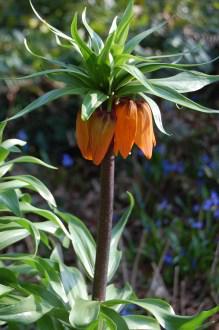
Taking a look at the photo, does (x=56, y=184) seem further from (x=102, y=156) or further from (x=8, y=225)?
(x=102, y=156)

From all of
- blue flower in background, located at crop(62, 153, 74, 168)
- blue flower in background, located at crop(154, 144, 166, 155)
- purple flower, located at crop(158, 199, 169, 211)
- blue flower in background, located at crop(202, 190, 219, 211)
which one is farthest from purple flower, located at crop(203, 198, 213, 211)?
blue flower in background, located at crop(62, 153, 74, 168)

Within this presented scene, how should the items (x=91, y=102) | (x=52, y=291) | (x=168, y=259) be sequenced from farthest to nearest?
(x=168, y=259), (x=52, y=291), (x=91, y=102)

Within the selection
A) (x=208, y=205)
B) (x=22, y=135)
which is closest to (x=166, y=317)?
(x=208, y=205)

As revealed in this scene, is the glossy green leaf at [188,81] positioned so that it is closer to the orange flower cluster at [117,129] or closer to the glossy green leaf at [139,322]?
the orange flower cluster at [117,129]

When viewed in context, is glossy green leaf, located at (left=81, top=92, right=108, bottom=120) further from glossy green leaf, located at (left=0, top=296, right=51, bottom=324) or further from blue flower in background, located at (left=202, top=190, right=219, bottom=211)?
blue flower in background, located at (left=202, top=190, right=219, bottom=211)

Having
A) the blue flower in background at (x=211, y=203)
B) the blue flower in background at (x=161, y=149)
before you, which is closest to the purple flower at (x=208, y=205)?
the blue flower in background at (x=211, y=203)

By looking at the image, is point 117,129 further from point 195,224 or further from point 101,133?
point 195,224
